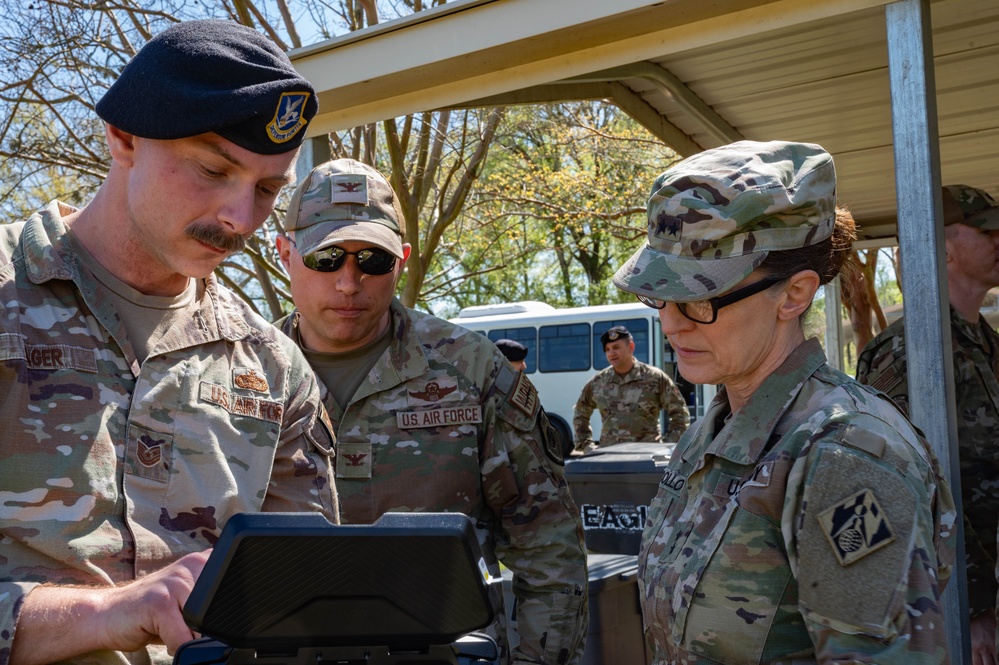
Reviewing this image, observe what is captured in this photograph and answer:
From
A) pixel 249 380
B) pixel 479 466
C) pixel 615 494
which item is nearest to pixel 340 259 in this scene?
pixel 479 466

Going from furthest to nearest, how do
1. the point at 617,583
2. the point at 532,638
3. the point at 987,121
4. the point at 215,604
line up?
the point at 987,121 → the point at 617,583 → the point at 532,638 → the point at 215,604

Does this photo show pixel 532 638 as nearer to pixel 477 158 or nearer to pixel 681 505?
pixel 681 505

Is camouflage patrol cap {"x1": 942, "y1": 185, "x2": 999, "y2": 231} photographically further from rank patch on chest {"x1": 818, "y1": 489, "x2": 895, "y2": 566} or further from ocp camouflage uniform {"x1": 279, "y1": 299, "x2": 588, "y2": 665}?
rank patch on chest {"x1": 818, "y1": 489, "x2": 895, "y2": 566}

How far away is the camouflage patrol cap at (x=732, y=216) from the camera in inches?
74.8

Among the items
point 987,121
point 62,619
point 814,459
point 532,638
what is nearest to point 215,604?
point 62,619

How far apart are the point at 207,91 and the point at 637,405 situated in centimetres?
978

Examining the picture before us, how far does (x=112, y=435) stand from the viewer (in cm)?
168

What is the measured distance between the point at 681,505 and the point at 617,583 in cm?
218

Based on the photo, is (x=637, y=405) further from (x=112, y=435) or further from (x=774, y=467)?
(x=112, y=435)

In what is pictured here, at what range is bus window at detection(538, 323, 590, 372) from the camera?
18391 mm

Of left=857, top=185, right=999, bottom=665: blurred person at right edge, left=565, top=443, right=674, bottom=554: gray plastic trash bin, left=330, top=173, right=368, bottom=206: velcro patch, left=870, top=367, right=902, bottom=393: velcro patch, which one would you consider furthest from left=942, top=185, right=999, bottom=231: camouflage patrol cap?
left=330, top=173, right=368, bottom=206: velcro patch

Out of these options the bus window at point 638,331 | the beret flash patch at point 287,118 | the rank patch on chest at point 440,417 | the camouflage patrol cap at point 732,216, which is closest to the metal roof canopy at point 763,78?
the camouflage patrol cap at point 732,216

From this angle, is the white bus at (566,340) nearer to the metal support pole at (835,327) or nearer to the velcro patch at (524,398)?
the metal support pole at (835,327)

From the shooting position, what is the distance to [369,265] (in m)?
2.96
